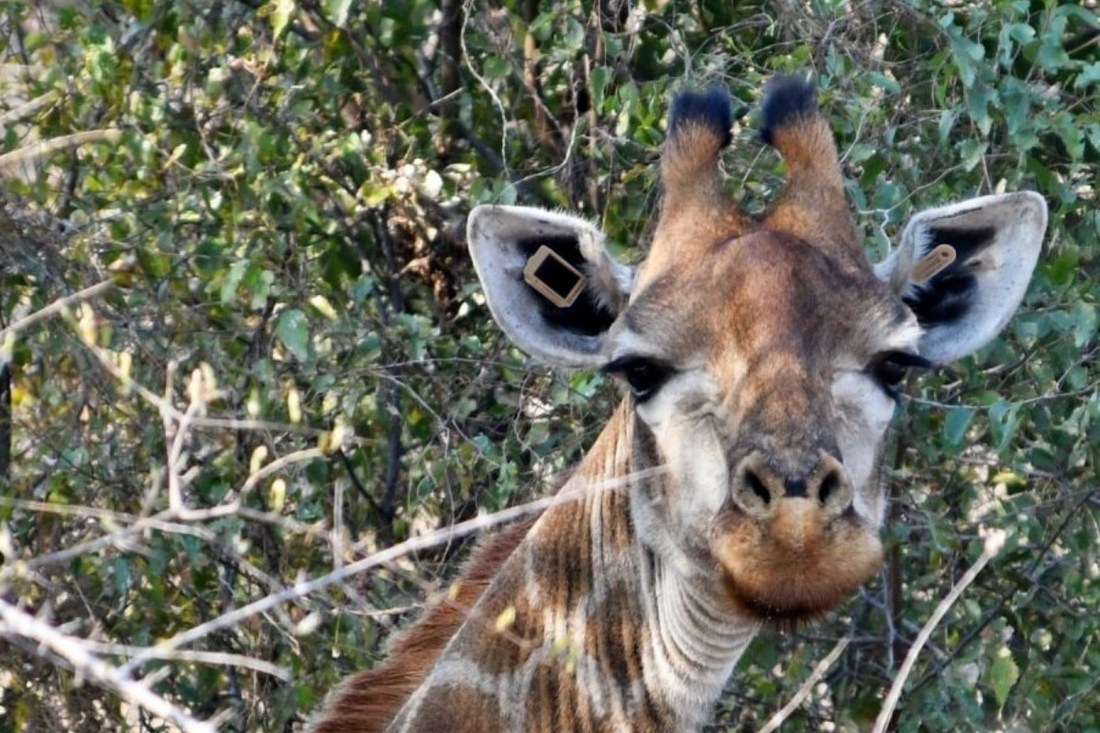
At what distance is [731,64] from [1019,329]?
147 cm

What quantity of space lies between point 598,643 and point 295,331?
1.84 m

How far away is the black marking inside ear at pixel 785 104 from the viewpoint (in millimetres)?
5121

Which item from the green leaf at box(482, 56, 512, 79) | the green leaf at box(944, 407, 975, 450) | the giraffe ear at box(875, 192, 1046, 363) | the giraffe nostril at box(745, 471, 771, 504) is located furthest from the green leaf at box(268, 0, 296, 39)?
the giraffe nostril at box(745, 471, 771, 504)

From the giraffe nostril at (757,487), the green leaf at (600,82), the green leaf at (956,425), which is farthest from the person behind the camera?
the green leaf at (600,82)

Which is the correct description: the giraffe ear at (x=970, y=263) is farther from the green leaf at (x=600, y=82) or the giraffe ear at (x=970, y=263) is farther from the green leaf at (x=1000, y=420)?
the green leaf at (x=600, y=82)

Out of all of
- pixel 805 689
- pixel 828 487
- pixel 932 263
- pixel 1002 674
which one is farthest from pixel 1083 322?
pixel 805 689

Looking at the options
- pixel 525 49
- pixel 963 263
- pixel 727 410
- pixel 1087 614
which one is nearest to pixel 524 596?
pixel 727 410

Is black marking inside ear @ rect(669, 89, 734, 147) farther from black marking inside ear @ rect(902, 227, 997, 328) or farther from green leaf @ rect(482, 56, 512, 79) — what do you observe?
green leaf @ rect(482, 56, 512, 79)

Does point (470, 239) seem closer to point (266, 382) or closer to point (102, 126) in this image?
point (266, 382)

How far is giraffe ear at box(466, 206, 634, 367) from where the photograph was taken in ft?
16.1

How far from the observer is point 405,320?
6645 millimetres

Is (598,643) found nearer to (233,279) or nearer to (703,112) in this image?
(703,112)

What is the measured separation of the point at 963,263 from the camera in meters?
5.08

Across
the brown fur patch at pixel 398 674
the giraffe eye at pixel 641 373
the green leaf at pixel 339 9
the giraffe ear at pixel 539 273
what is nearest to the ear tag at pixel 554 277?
the giraffe ear at pixel 539 273
